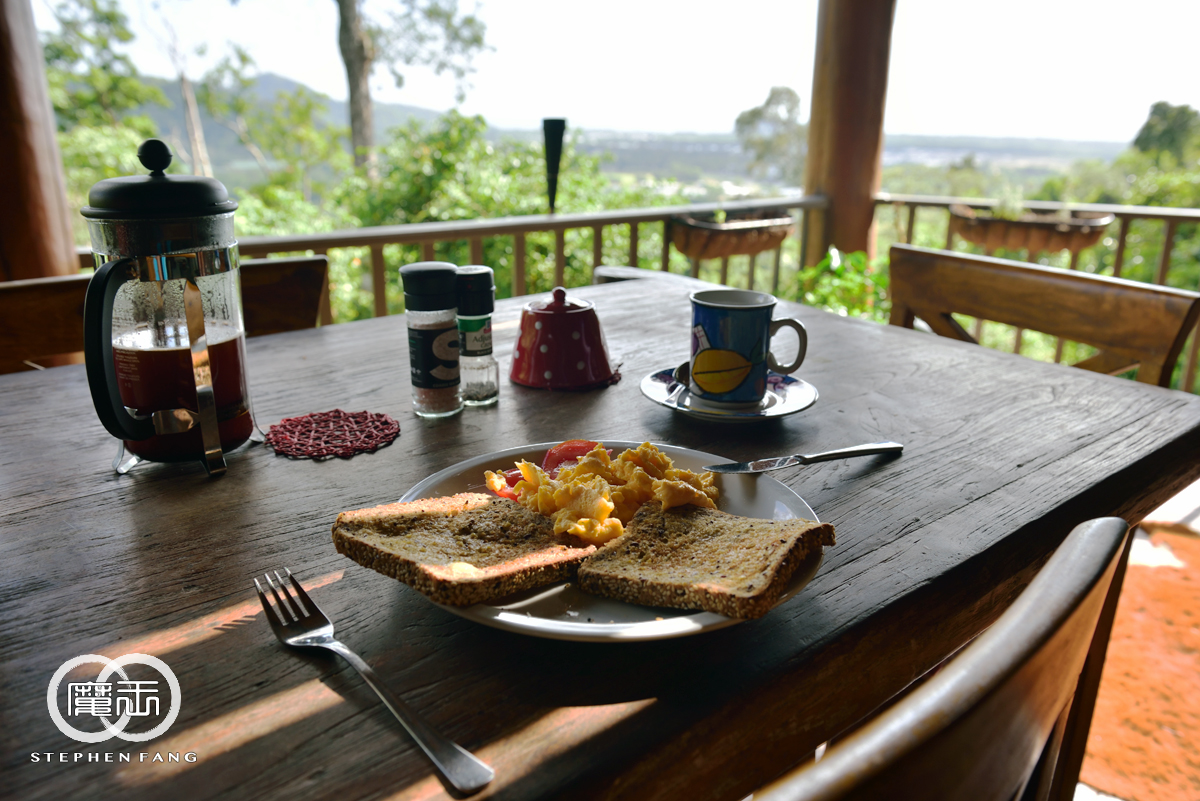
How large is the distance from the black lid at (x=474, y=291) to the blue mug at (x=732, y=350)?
0.99ft

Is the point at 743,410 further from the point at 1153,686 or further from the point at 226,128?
the point at 226,128

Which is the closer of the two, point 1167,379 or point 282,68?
point 1167,379

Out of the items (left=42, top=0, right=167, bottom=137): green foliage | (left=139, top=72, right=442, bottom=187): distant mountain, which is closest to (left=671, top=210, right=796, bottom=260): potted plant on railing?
(left=139, top=72, right=442, bottom=187): distant mountain

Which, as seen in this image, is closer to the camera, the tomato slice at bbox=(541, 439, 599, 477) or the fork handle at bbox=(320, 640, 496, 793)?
the fork handle at bbox=(320, 640, 496, 793)

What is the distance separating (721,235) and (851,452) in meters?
2.46

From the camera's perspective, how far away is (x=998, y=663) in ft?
1.05

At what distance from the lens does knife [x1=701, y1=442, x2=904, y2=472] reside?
0.81m

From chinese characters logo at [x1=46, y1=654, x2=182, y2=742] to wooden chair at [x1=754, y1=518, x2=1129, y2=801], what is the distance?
41 cm

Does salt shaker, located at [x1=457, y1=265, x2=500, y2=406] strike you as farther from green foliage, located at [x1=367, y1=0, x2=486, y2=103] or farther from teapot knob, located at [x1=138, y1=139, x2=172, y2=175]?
green foliage, located at [x1=367, y1=0, x2=486, y2=103]

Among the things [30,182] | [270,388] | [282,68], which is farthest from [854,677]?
[282,68]

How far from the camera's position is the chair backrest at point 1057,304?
1.29 meters

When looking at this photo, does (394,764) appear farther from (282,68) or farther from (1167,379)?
(282,68)

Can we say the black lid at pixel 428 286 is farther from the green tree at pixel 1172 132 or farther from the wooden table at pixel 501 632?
the green tree at pixel 1172 132

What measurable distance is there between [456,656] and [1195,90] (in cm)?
928
